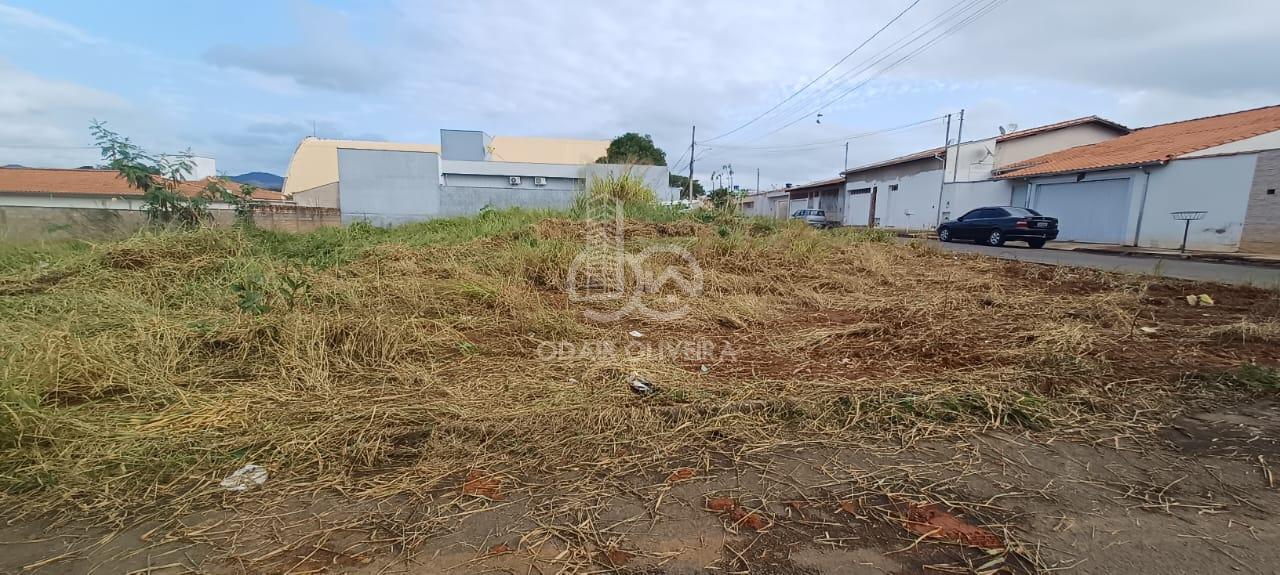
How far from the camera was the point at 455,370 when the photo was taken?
9.52 ft

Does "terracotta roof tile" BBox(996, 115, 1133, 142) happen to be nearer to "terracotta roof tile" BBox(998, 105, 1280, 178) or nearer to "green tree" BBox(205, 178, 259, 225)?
"terracotta roof tile" BBox(998, 105, 1280, 178)

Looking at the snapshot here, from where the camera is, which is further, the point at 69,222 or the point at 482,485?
the point at 69,222

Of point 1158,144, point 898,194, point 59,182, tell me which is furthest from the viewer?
point 898,194

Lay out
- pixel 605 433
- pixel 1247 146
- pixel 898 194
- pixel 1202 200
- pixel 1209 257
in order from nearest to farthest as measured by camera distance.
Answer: pixel 605 433
pixel 1209 257
pixel 1247 146
pixel 1202 200
pixel 898 194

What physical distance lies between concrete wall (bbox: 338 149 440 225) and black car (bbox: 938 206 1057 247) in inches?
706

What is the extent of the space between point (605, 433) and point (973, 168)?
78.8ft

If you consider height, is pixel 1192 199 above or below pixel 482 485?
above

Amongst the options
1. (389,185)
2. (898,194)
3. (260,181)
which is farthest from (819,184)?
(260,181)

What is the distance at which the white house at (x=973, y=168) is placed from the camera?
1953cm

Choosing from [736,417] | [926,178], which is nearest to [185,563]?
[736,417]

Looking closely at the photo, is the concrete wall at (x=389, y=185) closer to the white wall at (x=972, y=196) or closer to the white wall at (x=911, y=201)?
the white wall at (x=972, y=196)

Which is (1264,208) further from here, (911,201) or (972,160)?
(911,201)

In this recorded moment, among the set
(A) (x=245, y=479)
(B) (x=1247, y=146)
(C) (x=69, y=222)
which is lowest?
(A) (x=245, y=479)

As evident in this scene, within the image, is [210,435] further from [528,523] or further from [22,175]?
[22,175]
